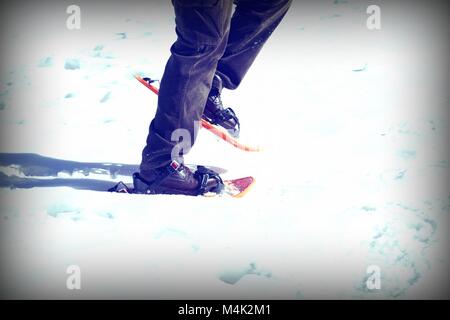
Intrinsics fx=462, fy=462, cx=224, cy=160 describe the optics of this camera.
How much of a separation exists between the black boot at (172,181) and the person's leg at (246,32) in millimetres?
736

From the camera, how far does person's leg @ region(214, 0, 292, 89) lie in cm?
248

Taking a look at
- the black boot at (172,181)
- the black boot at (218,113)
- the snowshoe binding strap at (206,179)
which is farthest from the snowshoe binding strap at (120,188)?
the black boot at (218,113)

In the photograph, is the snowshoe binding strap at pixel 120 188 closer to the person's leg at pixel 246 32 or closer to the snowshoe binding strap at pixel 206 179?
the snowshoe binding strap at pixel 206 179

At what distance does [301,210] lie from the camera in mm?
2123

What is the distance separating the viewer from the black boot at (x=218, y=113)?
8.76ft

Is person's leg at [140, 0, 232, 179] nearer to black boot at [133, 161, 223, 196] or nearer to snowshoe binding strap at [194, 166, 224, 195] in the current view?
black boot at [133, 161, 223, 196]

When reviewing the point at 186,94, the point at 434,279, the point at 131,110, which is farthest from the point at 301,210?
the point at 131,110

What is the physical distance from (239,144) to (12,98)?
1.39 m

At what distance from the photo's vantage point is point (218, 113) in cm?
270

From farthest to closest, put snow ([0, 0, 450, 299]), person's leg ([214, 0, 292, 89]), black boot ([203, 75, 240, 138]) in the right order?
black boot ([203, 75, 240, 138]) < person's leg ([214, 0, 292, 89]) < snow ([0, 0, 450, 299])

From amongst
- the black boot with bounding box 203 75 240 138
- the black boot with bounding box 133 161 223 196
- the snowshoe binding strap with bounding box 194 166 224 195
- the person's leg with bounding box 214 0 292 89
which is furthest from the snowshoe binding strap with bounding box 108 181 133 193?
the person's leg with bounding box 214 0 292 89

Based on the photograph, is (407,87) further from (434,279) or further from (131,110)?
(131,110)

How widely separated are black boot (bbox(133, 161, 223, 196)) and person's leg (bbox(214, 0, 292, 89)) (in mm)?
736

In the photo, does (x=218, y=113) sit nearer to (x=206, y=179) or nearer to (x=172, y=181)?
(x=206, y=179)
